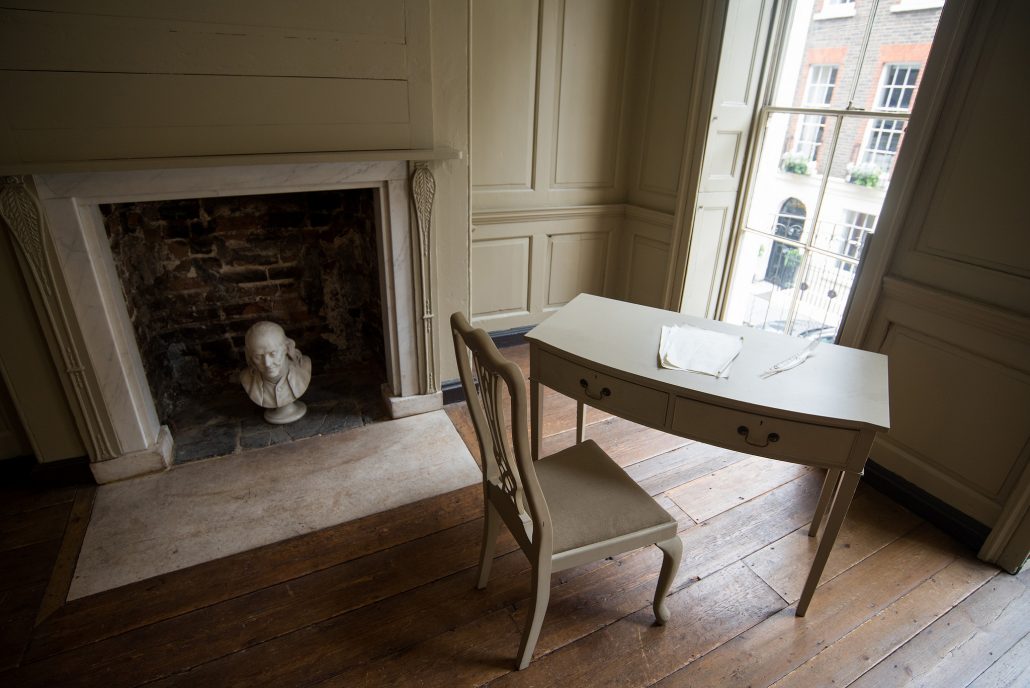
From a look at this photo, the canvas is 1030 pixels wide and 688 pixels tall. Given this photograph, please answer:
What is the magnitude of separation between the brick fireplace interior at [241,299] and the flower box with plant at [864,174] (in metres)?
2.13

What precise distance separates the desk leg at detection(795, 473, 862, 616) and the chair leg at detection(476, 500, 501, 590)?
0.95m

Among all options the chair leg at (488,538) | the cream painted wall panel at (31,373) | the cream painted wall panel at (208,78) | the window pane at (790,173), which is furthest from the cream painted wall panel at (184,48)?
the window pane at (790,173)

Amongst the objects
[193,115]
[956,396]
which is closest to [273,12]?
[193,115]

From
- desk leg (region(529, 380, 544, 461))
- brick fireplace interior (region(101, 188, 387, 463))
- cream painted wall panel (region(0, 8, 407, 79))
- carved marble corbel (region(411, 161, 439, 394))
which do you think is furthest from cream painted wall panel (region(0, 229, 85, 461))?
desk leg (region(529, 380, 544, 461))

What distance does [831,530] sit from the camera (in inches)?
61.2

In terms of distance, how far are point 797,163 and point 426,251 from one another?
1875 mm

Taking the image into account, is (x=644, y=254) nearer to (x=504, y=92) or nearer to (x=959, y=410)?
(x=504, y=92)

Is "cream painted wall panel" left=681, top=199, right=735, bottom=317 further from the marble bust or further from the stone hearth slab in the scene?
the marble bust

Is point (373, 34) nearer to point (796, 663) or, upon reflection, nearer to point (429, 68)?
point (429, 68)

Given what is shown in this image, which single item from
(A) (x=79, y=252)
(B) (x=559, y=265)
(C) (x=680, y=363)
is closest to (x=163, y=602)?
(A) (x=79, y=252)

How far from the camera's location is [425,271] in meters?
2.53

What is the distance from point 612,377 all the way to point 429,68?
1.48 meters

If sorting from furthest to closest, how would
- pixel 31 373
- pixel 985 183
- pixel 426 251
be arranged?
pixel 426 251
pixel 31 373
pixel 985 183

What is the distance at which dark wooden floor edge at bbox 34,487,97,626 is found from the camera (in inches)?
68.7
